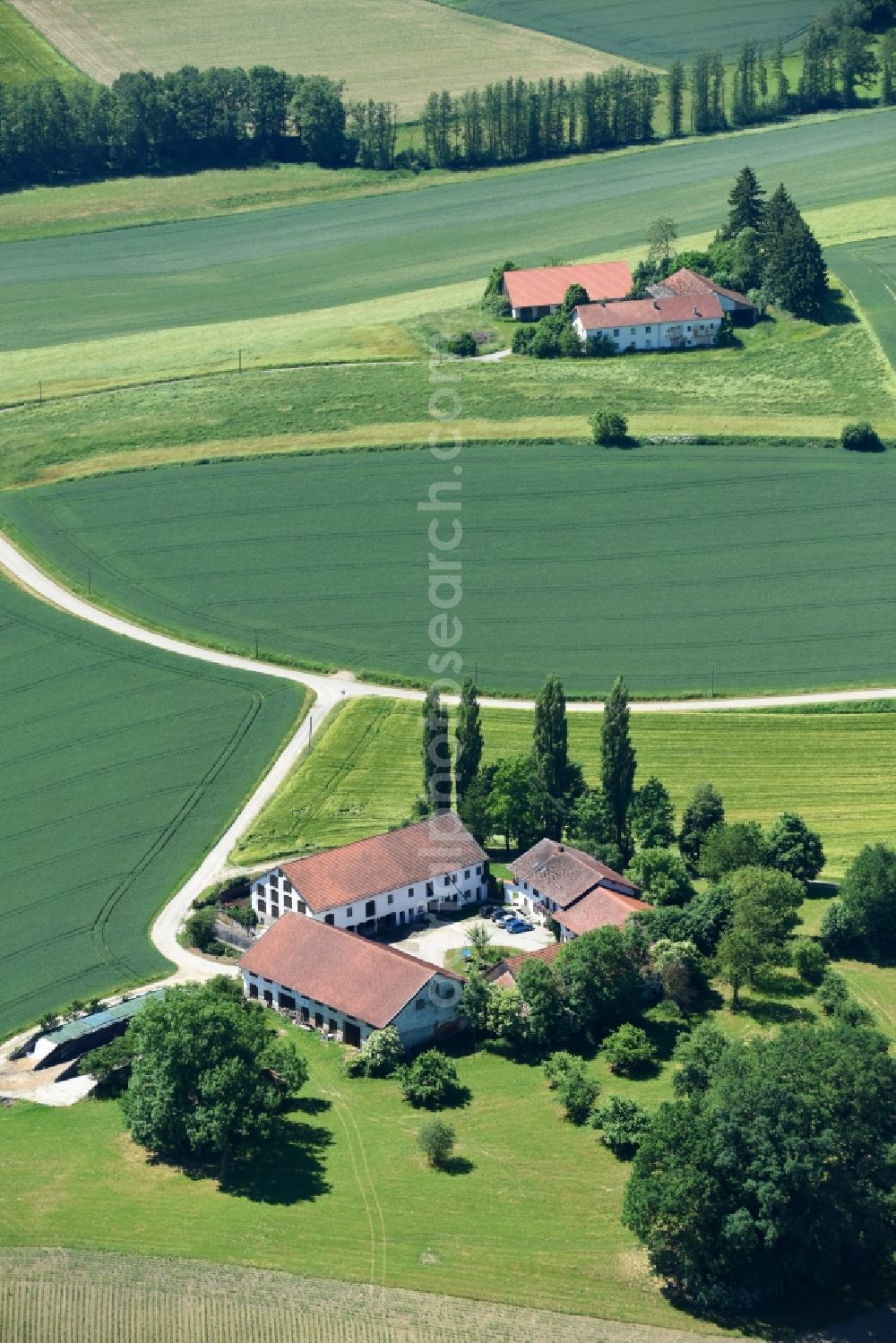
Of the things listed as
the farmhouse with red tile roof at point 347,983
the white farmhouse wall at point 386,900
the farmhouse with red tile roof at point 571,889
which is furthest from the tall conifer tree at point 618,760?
the farmhouse with red tile roof at point 347,983

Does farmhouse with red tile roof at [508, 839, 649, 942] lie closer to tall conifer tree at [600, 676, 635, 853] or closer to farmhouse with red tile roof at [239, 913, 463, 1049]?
tall conifer tree at [600, 676, 635, 853]

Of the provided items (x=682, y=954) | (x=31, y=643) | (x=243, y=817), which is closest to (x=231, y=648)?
(x=31, y=643)

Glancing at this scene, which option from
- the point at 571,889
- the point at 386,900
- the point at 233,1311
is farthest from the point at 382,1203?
the point at 571,889

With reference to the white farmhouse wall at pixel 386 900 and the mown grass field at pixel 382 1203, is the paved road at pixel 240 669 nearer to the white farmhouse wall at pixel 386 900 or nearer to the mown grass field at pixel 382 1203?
the white farmhouse wall at pixel 386 900

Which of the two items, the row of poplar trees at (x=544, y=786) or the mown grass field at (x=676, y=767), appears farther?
the mown grass field at (x=676, y=767)

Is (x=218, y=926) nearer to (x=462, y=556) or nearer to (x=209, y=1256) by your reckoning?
(x=209, y=1256)

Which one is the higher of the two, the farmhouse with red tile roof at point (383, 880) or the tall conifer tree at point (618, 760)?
the tall conifer tree at point (618, 760)

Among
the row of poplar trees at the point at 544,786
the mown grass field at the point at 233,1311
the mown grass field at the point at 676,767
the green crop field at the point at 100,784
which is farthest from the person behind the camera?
the mown grass field at the point at 676,767

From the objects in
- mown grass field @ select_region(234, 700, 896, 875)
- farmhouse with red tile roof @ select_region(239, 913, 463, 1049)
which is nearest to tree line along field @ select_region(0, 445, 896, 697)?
mown grass field @ select_region(234, 700, 896, 875)
